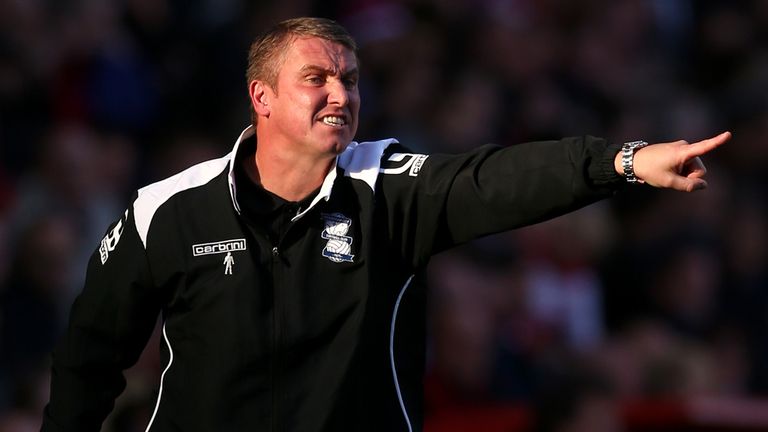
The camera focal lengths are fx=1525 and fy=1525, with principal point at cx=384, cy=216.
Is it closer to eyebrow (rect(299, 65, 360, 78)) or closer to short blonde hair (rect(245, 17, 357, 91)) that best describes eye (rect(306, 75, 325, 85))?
eyebrow (rect(299, 65, 360, 78))

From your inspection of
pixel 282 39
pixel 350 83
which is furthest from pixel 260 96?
pixel 350 83

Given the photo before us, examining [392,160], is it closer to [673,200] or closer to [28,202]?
[28,202]

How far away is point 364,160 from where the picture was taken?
4473mm

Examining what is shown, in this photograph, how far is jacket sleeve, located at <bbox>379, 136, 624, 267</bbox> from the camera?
3.99 metres

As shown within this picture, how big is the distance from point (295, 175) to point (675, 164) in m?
1.17

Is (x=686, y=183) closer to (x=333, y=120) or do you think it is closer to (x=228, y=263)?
(x=333, y=120)

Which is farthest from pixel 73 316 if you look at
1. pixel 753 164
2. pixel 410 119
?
pixel 753 164

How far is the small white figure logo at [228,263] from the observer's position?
4.29 metres

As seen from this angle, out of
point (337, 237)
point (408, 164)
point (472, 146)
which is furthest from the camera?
point (472, 146)

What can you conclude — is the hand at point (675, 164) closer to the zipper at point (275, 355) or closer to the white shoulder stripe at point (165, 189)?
the zipper at point (275, 355)

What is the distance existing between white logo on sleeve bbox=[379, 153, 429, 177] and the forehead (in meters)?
0.30

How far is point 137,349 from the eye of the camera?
4.56m

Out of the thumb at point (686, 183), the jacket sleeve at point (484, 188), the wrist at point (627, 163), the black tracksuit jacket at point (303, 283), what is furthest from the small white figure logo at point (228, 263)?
the thumb at point (686, 183)

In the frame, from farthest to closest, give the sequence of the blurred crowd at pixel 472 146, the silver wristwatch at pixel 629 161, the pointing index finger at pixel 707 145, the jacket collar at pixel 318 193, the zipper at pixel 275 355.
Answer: the blurred crowd at pixel 472 146, the jacket collar at pixel 318 193, the zipper at pixel 275 355, the silver wristwatch at pixel 629 161, the pointing index finger at pixel 707 145
